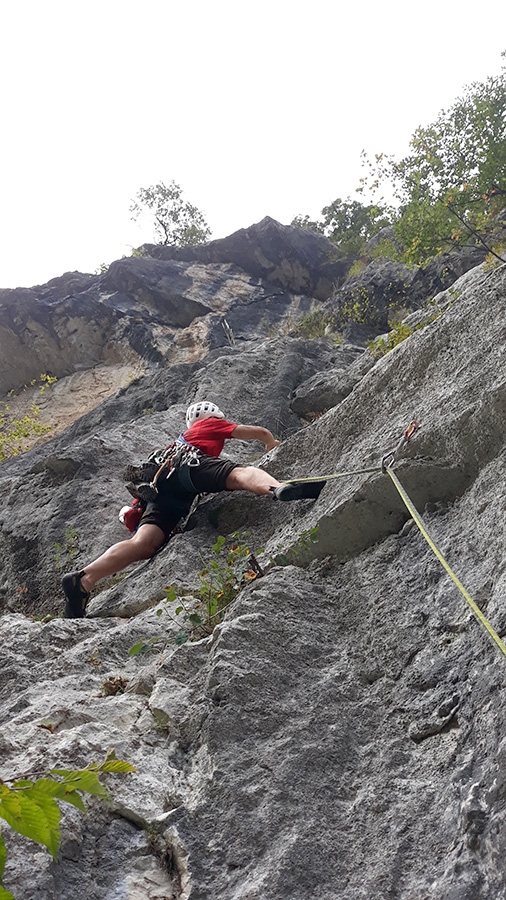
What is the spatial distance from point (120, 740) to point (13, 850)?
0.77 metres

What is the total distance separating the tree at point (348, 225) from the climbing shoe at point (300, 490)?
1543 centimetres

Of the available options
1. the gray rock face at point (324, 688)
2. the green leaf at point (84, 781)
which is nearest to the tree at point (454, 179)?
the gray rock face at point (324, 688)

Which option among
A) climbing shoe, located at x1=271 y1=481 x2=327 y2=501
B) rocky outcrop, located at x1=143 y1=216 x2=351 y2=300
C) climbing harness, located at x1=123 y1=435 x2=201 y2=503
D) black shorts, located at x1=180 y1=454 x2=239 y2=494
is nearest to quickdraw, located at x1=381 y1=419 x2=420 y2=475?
climbing shoe, located at x1=271 y1=481 x2=327 y2=501

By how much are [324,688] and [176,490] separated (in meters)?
3.16

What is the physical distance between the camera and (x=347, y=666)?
324cm

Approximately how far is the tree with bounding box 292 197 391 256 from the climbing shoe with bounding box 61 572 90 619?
1579 cm

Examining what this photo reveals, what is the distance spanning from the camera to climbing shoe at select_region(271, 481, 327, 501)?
15.9 feet

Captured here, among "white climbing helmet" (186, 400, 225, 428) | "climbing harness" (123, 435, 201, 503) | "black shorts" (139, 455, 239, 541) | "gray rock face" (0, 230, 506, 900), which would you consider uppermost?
"white climbing helmet" (186, 400, 225, 428)

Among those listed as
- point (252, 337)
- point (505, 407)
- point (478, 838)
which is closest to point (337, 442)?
point (505, 407)

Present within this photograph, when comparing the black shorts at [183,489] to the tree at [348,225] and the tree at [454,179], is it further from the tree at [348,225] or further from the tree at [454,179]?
the tree at [348,225]

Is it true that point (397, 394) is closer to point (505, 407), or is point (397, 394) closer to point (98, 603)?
point (505, 407)

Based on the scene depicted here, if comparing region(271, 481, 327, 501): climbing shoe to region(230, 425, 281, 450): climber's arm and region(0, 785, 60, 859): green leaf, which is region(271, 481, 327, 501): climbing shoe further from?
region(0, 785, 60, 859): green leaf

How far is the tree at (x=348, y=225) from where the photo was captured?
19.5 m

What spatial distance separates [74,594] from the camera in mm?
5371
